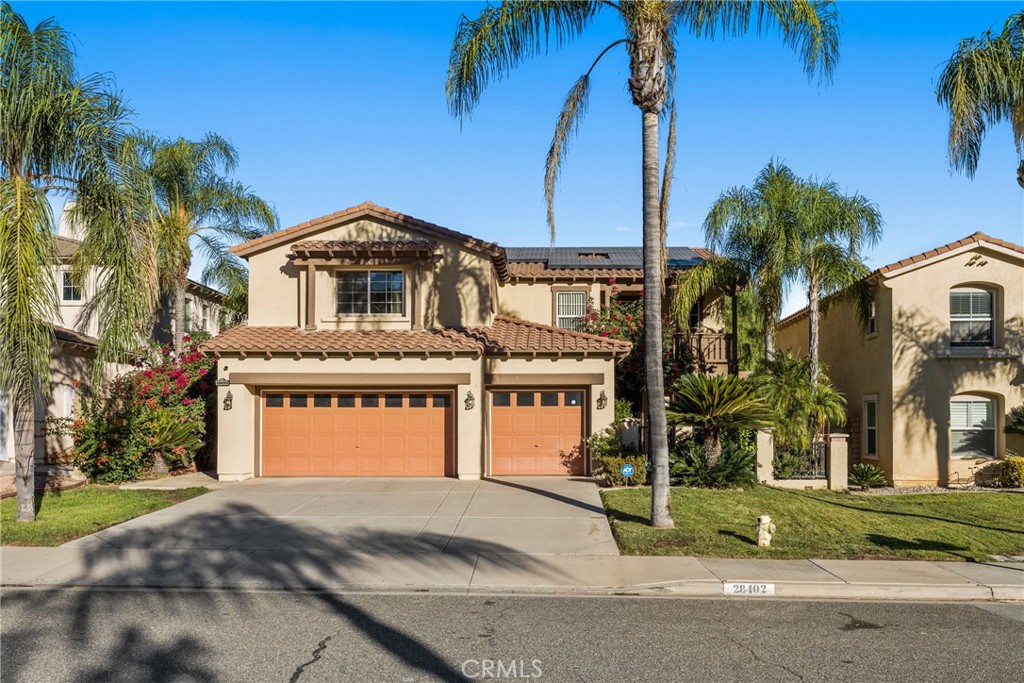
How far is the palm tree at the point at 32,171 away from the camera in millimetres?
11484

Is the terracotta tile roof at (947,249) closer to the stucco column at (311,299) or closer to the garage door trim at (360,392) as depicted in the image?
the garage door trim at (360,392)

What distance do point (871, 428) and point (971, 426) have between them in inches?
99.7

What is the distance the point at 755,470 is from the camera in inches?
687

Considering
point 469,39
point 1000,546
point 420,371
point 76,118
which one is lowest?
point 1000,546

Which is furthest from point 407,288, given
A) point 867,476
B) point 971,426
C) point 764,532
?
point 971,426

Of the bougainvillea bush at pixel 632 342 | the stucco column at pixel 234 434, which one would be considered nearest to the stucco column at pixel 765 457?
the bougainvillea bush at pixel 632 342

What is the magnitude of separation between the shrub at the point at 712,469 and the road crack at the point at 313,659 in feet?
35.4

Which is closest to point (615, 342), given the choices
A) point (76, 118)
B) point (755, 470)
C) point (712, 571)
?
point (755, 470)

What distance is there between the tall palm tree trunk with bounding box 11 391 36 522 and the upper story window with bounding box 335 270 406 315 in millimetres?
8869

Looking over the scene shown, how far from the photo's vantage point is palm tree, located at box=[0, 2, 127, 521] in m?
11.5

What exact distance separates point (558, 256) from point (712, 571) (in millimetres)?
18255

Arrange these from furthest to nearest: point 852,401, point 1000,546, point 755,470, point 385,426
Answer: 1. point 852,401
2. point 385,426
3. point 755,470
4. point 1000,546

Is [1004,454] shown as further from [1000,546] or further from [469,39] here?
[469,39]

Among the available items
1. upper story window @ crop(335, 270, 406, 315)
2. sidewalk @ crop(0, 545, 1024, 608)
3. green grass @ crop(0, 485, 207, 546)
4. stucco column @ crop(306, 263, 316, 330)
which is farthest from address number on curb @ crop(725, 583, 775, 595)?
stucco column @ crop(306, 263, 316, 330)
